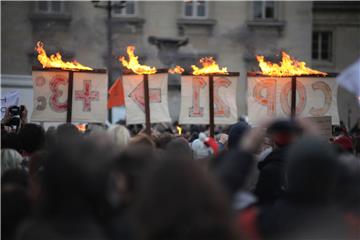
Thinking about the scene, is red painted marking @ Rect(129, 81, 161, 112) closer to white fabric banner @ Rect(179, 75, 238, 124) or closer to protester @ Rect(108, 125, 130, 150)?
white fabric banner @ Rect(179, 75, 238, 124)

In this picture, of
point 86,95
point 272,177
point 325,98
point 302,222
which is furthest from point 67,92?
point 302,222

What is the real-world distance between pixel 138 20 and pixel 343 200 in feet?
89.2

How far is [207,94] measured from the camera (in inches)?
448

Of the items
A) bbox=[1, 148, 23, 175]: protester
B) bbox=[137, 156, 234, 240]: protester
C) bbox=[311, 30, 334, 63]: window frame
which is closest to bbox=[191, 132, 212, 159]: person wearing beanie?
bbox=[1, 148, 23, 175]: protester

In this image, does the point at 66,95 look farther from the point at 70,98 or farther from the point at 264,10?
the point at 264,10

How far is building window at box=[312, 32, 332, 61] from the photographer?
3500cm

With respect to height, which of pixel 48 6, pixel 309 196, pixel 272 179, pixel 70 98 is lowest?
pixel 272 179

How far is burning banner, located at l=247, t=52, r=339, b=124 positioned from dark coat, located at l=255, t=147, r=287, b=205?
4881mm

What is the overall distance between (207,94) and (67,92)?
1.98 metres

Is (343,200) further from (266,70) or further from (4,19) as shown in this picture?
(4,19)

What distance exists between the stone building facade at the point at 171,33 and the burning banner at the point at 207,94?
18132mm

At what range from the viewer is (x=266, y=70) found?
11188 mm

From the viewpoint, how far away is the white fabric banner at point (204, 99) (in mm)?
11375

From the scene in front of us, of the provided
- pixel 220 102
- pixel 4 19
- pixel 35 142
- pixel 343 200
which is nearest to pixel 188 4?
pixel 4 19
